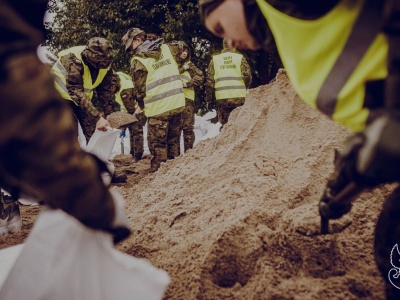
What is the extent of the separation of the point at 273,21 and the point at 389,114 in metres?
0.41

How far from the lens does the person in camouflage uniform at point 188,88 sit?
6.29 metres

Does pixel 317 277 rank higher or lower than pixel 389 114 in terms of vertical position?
lower

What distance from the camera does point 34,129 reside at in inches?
31.0

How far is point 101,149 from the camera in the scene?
4223 mm

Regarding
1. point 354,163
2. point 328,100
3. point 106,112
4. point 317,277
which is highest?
point 328,100

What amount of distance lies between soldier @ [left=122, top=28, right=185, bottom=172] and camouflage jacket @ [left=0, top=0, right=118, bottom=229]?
14.4ft

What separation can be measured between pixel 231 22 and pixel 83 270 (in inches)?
31.7

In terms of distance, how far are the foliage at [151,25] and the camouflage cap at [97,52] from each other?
197 inches

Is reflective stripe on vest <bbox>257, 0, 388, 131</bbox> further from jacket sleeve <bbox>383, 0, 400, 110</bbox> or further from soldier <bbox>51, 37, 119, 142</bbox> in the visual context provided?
soldier <bbox>51, 37, 119, 142</bbox>

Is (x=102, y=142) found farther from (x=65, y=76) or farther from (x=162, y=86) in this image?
(x=162, y=86)

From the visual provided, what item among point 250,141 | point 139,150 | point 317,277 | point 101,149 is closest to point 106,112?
point 139,150

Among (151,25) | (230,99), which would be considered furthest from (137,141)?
(151,25)

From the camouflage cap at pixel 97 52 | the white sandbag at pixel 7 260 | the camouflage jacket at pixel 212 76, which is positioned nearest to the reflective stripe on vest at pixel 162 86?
the camouflage cap at pixel 97 52

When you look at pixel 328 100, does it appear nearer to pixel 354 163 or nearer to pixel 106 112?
pixel 354 163
